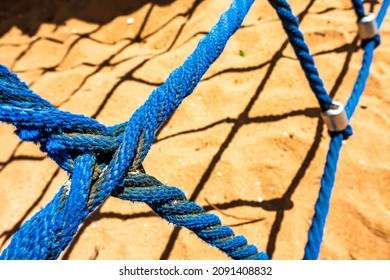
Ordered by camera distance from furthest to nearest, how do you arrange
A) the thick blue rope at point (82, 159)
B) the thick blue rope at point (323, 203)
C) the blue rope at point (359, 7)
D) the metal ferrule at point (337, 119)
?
the blue rope at point (359, 7), the metal ferrule at point (337, 119), the thick blue rope at point (323, 203), the thick blue rope at point (82, 159)

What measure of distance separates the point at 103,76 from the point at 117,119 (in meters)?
0.35

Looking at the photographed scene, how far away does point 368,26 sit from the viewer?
48.0 inches

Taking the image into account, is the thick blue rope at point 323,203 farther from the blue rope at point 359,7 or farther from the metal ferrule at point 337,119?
the blue rope at point 359,7

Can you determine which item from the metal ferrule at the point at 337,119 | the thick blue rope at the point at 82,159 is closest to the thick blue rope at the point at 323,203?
the metal ferrule at the point at 337,119

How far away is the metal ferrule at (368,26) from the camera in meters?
1.21

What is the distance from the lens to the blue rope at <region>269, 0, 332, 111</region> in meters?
0.89

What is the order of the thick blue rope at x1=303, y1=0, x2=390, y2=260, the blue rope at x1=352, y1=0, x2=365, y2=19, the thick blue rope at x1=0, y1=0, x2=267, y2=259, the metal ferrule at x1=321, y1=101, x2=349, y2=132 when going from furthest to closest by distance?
the blue rope at x1=352, y1=0, x2=365, y2=19 → the metal ferrule at x1=321, y1=101, x2=349, y2=132 → the thick blue rope at x1=303, y1=0, x2=390, y2=260 → the thick blue rope at x1=0, y1=0, x2=267, y2=259

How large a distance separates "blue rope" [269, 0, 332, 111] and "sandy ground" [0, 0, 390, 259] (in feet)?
1.40

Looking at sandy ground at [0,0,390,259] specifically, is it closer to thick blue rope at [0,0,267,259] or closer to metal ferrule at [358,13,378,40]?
metal ferrule at [358,13,378,40]

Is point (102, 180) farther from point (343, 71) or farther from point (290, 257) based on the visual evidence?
point (343, 71)

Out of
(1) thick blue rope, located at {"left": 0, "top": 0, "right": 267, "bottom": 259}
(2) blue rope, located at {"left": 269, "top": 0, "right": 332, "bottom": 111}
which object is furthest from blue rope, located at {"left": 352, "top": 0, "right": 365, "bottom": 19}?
(1) thick blue rope, located at {"left": 0, "top": 0, "right": 267, "bottom": 259}

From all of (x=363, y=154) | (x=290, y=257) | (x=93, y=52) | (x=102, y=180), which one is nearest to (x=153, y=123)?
(x=102, y=180)

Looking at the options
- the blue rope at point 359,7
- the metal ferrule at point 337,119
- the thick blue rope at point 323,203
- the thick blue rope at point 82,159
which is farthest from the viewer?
the blue rope at point 359,7

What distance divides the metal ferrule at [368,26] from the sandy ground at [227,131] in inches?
13.3
